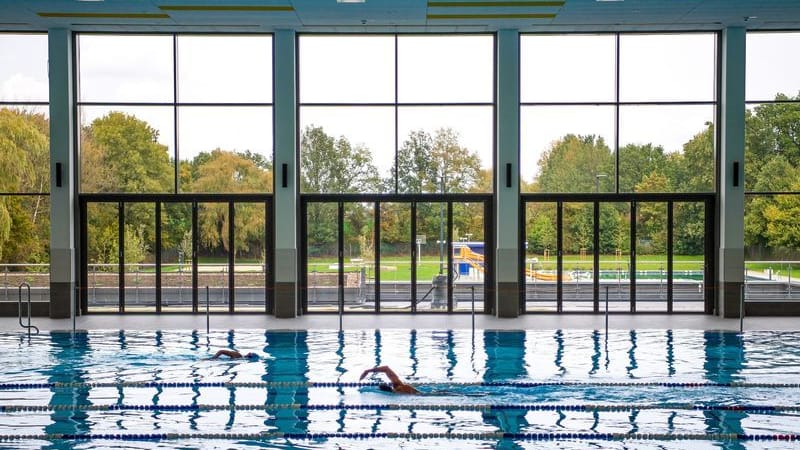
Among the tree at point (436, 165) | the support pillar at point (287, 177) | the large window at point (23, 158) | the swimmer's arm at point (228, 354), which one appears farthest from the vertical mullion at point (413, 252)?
the large window at point (23, 158)

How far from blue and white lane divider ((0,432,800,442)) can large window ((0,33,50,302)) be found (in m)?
10.1

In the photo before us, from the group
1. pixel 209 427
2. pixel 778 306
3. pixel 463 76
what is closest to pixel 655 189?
pixel 778 306

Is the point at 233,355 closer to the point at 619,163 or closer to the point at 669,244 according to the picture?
the point at 619,163

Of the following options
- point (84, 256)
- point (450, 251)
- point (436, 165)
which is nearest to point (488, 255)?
point (450, 251)

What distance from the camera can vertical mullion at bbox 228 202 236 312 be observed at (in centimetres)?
1809

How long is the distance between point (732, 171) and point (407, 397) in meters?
10.1

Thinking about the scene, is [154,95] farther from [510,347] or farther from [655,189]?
[655,189]

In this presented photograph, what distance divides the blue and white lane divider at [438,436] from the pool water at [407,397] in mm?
20

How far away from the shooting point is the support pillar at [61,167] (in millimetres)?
17406

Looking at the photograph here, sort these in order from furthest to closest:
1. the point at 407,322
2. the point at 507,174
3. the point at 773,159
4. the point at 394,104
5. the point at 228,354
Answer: the point at 394,104 < the point at 773,159 < the point at 507,174 < the point at 407,322 < the point at 228,354

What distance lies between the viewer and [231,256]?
59.5 feet

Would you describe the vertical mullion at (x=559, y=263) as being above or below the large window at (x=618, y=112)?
below

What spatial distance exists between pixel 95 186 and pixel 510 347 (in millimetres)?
9381

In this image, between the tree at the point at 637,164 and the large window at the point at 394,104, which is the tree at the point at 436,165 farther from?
the tree at the point at 637,164
